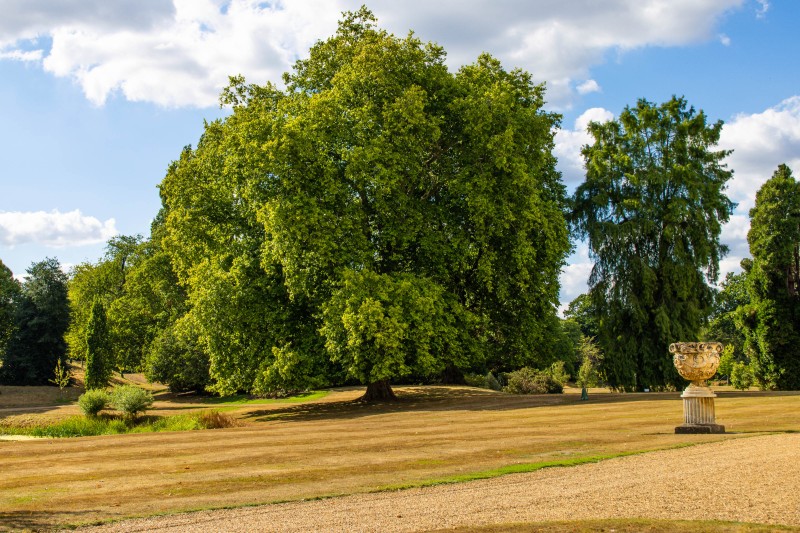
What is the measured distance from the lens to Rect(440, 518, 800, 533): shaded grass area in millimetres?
8905

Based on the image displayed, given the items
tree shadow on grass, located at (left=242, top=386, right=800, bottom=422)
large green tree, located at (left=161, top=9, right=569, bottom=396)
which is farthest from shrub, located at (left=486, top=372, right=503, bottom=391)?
large green tree, located at (left=161, top=9, right=569, bottom=396)

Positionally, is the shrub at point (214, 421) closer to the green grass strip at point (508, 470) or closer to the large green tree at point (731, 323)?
the green grass strip at point (508, 470)

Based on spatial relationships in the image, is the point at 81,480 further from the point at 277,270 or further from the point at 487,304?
the point at 487,304

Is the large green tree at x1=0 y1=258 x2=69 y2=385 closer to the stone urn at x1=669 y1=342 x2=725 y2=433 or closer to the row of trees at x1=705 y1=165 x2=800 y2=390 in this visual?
the row of trees at x1=705 y1=165 x2=800 y2=390

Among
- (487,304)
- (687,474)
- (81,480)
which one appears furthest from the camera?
(487,304)

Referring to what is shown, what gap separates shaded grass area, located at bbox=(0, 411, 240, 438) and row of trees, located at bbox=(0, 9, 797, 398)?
3767 mm

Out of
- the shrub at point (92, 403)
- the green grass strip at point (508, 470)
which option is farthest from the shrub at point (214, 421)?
the green grass strip at point (508, 470)

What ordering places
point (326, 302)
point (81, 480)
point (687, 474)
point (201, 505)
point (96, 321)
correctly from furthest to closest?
point (96, 321), point (326, 302), point (81, 480), point (687, 474), point (201, 505)

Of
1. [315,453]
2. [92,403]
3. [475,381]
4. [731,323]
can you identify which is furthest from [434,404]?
[731,323]

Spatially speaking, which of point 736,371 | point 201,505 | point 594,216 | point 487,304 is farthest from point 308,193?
point 736,371

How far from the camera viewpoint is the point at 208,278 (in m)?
36.1

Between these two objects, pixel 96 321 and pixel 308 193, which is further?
pixel 96 321

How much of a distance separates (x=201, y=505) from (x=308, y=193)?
23.2 meters

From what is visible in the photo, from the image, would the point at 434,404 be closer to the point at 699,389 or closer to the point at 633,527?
the point at 699,389
